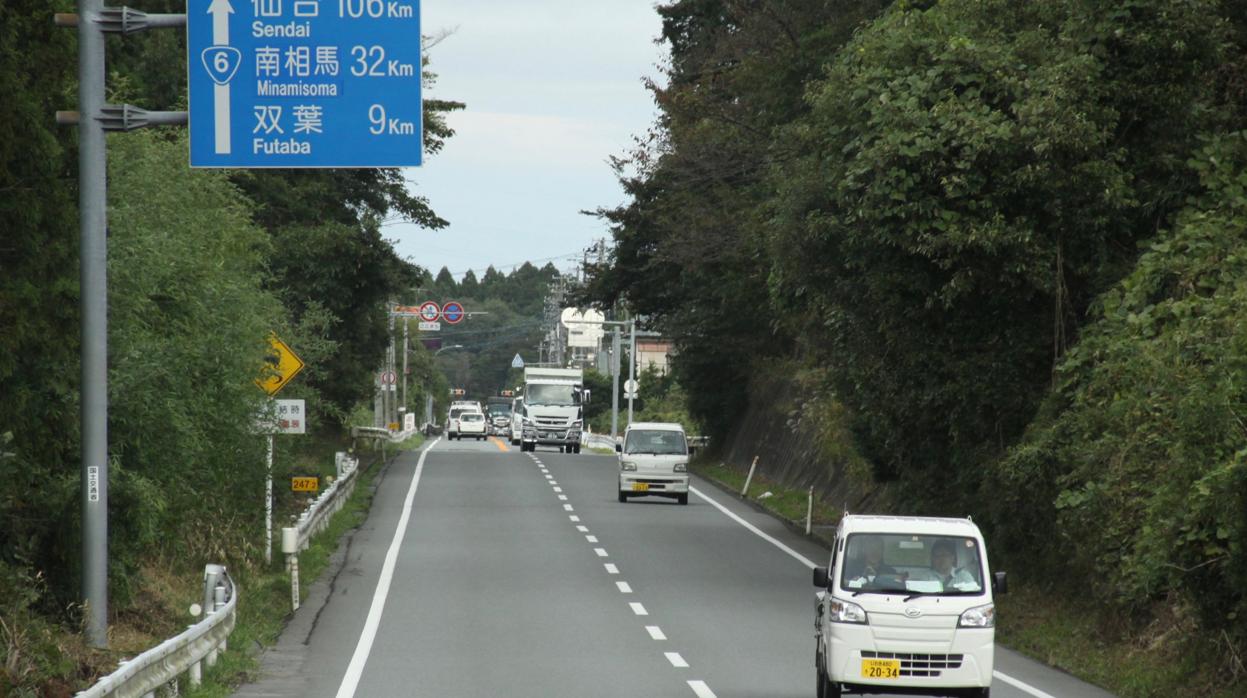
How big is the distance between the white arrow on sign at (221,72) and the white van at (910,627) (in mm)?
5919

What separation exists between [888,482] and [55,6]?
20603mm

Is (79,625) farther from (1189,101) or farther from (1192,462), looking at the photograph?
(1189,101)

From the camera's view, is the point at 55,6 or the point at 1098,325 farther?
the point at 1098,325

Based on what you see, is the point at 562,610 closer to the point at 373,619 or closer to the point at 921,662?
the point at 373,619

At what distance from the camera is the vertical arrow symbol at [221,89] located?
1330 cm

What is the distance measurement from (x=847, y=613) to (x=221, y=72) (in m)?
6.32

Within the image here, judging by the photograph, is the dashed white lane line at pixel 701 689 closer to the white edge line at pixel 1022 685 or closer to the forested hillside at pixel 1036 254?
the white edge line at pixel 1022 685

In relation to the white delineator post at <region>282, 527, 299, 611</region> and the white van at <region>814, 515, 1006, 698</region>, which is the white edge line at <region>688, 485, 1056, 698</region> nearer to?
the white van at <region>814, 515, 1006, 698</region>

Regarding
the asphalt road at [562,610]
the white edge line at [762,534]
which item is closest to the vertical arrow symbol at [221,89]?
the asphalt road at [562,610]

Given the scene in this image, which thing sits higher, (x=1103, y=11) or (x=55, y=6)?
(x=1103, y=11)

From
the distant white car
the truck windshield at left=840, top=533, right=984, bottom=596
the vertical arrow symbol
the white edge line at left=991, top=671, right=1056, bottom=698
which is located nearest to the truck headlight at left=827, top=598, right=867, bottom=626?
the truck windshield at left=840, top=533, right=984, bottom=596

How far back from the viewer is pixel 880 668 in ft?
44.8

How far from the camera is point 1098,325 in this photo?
2167cm

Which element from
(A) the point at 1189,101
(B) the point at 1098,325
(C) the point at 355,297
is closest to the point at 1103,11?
(A) the point at 1189,101
